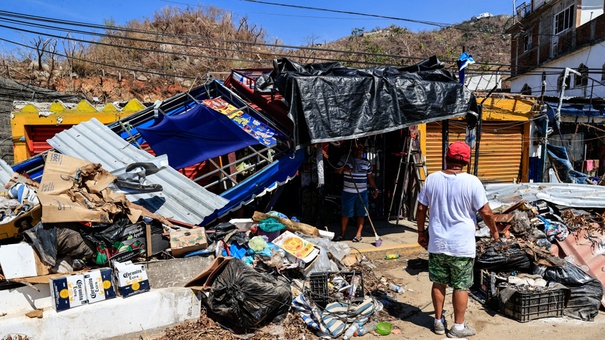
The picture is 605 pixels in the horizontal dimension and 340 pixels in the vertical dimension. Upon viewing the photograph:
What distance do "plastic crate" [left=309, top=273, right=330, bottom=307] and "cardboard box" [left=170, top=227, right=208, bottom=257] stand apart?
1405mm

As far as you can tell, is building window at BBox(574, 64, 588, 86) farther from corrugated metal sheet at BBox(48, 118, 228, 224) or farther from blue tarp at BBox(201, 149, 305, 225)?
corrugated metal sheet at BBox(48, 118, 228, 224)

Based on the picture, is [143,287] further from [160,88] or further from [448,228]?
[160,88]

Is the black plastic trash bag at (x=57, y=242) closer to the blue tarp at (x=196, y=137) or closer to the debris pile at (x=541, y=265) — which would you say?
the blue tarp at (x=196, y=137)

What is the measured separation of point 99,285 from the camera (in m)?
3.95

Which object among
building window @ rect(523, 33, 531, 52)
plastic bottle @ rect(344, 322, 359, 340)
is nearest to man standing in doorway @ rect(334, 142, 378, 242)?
plastic bottle @ rect(344, 322, 359, 340)

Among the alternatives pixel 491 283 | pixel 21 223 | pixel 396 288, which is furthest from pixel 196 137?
pixel 491 283

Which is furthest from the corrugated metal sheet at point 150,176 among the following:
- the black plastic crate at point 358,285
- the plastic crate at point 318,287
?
the black plastic crate at point 358,285

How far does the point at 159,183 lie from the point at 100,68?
13.8 meters

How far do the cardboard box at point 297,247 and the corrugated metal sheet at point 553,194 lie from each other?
12.9 feet

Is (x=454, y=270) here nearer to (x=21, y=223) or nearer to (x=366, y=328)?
(x=366, y=328)

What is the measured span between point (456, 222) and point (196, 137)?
14.3 ft

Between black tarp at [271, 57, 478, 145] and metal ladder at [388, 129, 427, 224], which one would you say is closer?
black tarp at [271, 57, 478, 145]

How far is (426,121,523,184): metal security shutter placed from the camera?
37.9ft

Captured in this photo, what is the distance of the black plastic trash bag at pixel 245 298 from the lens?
3992mm
